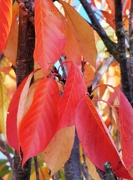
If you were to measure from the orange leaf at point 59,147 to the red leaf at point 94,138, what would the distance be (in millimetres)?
63

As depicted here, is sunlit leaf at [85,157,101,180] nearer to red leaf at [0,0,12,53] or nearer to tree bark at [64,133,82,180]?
tree bark at [64,133,82,180]

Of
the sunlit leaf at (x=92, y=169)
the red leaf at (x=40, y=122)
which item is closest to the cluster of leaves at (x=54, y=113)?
the red leaf at (x=40, y=122)

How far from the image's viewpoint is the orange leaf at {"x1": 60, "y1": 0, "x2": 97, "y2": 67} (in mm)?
441

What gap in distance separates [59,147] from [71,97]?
87 millimetres

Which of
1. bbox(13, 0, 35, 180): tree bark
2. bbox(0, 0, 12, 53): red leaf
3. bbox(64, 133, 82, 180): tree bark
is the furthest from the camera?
bbox(64, 133, 82, 180): tree bark

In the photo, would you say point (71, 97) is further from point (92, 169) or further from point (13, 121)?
point (92, 169)

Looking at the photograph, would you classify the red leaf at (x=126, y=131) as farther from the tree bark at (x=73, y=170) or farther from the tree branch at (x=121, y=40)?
the tree bark at (x=73, y=170)

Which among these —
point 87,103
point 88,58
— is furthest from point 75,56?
point 87,103

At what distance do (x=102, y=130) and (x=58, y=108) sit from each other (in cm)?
5

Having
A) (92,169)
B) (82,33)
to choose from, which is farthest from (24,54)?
(92,169)

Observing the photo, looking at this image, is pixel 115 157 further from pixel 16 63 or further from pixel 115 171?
pixel 16 63

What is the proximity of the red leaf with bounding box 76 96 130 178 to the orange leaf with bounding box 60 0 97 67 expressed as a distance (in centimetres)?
13

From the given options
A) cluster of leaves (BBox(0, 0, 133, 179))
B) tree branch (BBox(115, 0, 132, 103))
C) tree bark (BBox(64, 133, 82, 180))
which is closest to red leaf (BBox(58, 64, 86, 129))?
cluster of leaves (BBox(0, 0, 133, 179))

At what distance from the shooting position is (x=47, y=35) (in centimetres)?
33
